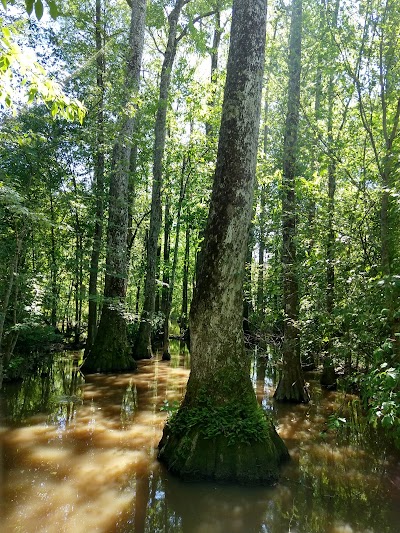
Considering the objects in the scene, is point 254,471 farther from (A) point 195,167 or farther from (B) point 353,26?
(A) point 195,167

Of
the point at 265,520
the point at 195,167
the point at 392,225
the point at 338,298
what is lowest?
the point at 265,520

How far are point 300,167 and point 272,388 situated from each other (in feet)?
19.5

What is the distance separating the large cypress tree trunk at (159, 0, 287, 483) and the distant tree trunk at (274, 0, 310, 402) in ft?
10.3

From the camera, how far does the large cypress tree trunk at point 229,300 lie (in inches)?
195

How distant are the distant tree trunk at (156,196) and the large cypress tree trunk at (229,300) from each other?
913 cm

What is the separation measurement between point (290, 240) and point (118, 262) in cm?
594

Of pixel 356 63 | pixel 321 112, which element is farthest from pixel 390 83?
pixel 321 112

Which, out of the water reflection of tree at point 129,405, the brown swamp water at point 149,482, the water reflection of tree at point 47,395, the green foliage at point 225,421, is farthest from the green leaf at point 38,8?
the water reflection of tree at point 47,395

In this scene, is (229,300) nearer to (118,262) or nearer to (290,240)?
(290,240)

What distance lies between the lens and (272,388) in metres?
10.8

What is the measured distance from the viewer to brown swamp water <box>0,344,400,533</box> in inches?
152

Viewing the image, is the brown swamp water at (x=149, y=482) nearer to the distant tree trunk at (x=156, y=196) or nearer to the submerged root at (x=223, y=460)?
the submerged root at (x=223, y=460)

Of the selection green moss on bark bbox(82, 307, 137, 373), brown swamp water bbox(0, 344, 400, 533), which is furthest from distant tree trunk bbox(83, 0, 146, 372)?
brown swamp water bbox(0, 344, 400, 533)

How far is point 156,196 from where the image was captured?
15.0 meters
